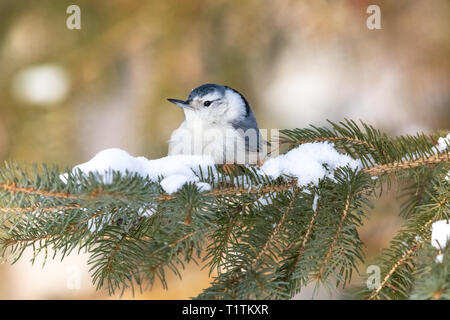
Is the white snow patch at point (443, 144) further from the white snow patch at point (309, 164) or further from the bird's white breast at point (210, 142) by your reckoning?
the bird's white breast at point (210, 142)

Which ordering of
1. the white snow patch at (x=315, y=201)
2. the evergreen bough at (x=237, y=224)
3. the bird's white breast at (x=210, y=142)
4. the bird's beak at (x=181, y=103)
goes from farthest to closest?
the bird's beak at (x=181, y=103) → the bird's white breast at (x=210, y=142) → the white snow patch at (x=315, y=201) → the evergreen bough at (x=237, y=224)

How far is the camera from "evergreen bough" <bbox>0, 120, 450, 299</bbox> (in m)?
0.77

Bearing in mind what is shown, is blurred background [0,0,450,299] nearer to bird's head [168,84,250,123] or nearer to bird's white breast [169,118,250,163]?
bird's head [168,84,250,123]

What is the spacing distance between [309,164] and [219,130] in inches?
27.7

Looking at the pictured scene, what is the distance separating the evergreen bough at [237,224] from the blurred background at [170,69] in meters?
0.88

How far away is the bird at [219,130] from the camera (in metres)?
1.57

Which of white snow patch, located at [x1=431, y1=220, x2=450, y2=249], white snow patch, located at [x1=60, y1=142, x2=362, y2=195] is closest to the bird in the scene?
white snow patch, located at [x1=60, y1=142, x2=362, y2=195]

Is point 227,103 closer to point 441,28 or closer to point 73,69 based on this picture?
point 73,69

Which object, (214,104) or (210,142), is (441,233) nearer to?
(210,142)

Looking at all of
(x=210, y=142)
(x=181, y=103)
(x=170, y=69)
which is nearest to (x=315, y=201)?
(x=210, y=142)

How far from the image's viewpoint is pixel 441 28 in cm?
183

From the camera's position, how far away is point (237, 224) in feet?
3.26

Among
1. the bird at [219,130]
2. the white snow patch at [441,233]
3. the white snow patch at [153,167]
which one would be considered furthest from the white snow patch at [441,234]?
the bird at [219,130]
